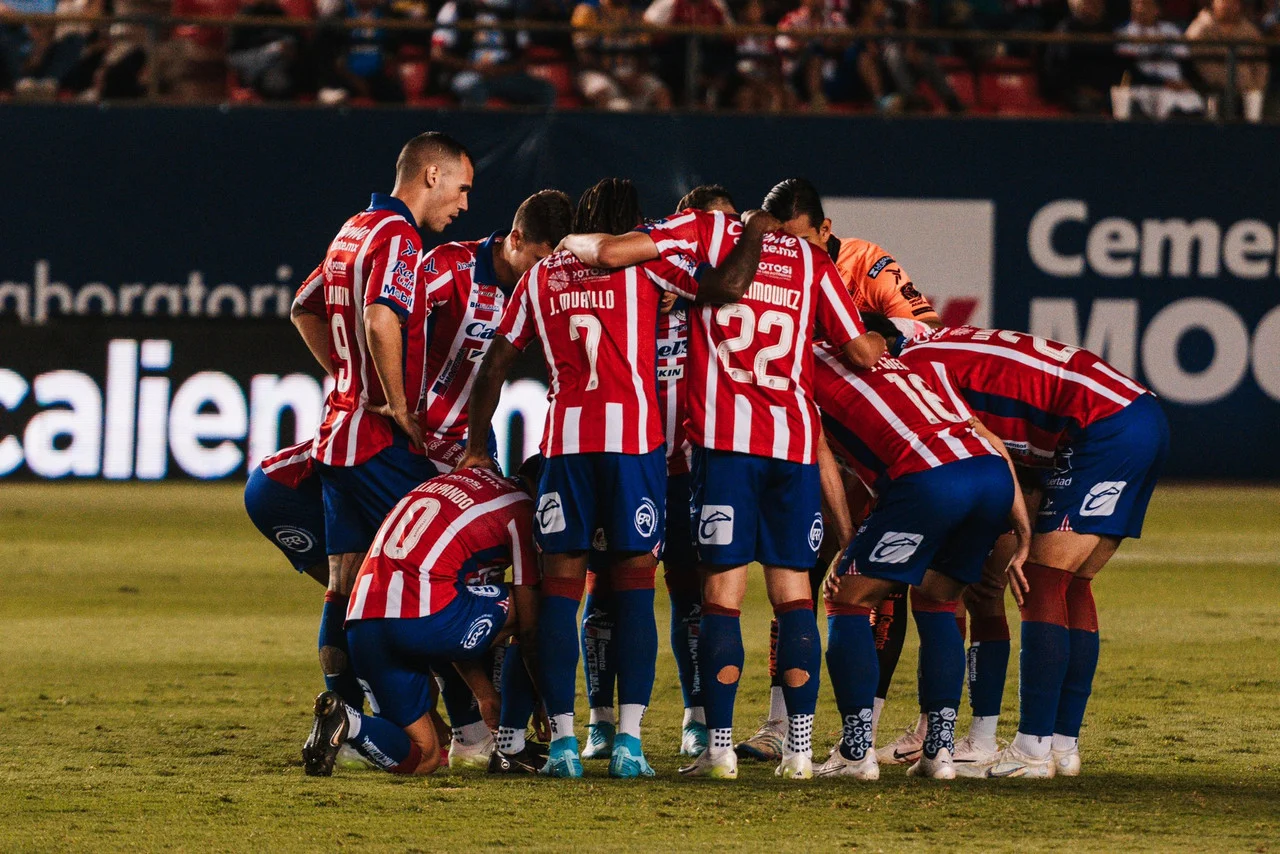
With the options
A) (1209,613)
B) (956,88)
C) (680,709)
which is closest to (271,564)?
(680,709)

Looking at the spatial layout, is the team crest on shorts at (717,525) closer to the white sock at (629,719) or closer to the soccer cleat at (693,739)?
the white sock at (629,719)

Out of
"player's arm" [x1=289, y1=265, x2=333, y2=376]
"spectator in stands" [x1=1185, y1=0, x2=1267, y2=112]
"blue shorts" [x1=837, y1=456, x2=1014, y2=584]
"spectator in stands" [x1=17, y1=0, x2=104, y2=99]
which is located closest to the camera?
"blue shorts" [x1=837, y1=456, x2=1014, y2=584]

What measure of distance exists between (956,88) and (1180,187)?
2074 millimetres

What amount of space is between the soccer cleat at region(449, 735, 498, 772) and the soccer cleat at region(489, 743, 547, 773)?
0.08 meters

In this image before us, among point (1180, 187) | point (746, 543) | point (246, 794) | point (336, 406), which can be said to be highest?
point (1180, 187)

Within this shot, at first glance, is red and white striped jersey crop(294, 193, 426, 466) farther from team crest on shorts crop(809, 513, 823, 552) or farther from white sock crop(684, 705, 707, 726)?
team crest on shorts crop(809, 513, 823, 552)

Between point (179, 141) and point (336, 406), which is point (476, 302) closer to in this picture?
point (336, 406)

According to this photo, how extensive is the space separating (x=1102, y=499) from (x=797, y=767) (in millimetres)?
1307

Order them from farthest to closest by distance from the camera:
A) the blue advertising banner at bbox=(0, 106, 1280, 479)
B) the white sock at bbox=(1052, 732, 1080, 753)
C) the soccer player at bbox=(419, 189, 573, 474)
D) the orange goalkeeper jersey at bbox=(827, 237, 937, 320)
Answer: the blue advertising banner at bbox=(0, 106, 1280, 479), the orange goalkeeper jersey at bbox=(827, 237, 937, 320), the soccer player at bbox=(419, 189, 573, 474), the white sock at bbox=(1052, 732, 1080, 753)

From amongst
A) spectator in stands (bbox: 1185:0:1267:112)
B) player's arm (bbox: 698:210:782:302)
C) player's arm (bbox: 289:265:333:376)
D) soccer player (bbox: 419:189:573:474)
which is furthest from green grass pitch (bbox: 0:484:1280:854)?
spectator in stands (bbox: 1185:0:1267:112)

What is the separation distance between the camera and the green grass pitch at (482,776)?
4.90 metres

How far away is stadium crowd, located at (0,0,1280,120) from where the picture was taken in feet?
49.0

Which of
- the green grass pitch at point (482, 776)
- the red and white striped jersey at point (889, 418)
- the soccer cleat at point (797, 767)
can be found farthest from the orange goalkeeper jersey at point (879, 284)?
the soccer cleat at point (797, 767)

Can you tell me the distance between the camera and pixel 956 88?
15.7 metres
